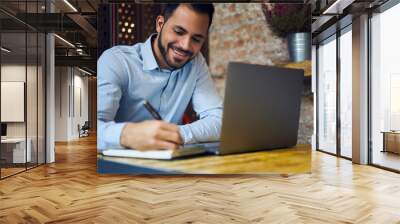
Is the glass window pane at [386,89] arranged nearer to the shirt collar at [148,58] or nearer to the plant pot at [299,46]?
the plant pot at [299,46]

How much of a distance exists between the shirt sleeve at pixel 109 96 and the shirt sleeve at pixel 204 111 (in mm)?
982

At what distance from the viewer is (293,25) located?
20.0 feet

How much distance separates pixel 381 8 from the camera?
23.8 ft

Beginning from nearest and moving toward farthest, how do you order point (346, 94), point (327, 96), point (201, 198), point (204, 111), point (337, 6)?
point (201, 198), point (204, 111), point (337, 6), point (346, 94), point (327, 96)

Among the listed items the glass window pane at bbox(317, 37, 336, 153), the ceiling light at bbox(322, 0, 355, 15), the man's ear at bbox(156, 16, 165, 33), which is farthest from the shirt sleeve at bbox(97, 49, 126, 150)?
the glass window pane at bbox(317, 37, 336, 153)

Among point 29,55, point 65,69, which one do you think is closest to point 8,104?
point 29,55

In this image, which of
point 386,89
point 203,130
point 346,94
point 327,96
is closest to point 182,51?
point 203,130

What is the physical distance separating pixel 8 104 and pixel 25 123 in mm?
620

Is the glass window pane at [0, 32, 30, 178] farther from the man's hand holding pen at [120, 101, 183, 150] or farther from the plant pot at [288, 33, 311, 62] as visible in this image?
the plant pot at [288, 33, 311, 62]

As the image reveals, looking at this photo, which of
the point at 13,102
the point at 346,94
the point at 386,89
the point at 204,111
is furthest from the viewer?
the point at 346,94

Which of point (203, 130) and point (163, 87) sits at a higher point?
point (163, 87)

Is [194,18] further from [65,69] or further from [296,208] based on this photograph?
[65,69]

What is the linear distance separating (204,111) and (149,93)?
819mm

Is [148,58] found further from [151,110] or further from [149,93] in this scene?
[151,110]
